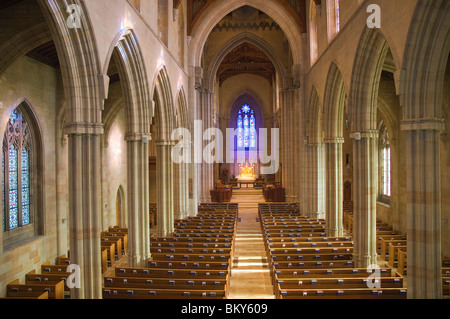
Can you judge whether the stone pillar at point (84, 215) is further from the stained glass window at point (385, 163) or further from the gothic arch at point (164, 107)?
the stained glass window at point (385, 163)

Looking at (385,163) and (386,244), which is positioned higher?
(385,163)

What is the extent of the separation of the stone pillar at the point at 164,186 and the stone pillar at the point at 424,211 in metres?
10.9

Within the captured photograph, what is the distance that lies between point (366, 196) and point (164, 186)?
9.02m

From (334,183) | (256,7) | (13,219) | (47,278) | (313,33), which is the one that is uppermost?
(256,7)

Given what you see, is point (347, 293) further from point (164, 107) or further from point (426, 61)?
point (164, 107)

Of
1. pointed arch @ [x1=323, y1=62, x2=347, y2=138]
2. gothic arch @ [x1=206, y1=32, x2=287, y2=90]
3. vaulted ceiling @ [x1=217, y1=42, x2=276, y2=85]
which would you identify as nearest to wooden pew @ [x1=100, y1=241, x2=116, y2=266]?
pointed arch @ [x1=323, y1=62, x2=347, y2=138]

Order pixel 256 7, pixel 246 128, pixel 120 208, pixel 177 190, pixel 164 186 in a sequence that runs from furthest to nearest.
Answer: pixel 246 128
pixel 120 208
pixel 256 7
pixel 177 190
pixel 164 186

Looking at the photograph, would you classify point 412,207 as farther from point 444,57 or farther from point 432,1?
point 432,1

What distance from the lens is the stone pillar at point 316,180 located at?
19.4 m

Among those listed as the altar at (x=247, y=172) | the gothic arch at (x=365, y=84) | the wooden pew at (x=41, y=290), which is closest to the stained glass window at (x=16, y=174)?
the wooden pew at (x=41, y=290)

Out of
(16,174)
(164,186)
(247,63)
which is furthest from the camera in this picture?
(247,63)

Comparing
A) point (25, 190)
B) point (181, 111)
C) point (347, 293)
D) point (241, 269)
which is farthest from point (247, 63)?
point (347, 293)

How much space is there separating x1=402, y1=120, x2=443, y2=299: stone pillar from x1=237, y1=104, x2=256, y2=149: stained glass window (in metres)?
35.9

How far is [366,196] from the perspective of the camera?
11.7 m
